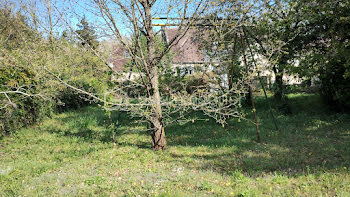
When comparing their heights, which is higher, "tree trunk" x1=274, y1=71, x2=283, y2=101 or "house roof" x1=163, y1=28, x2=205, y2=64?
"house roof" x1=163, y1=28, x2=205, y2=64

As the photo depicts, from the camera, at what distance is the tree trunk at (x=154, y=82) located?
568cm

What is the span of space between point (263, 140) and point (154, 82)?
3.44 m

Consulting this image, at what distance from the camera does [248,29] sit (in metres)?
9.59

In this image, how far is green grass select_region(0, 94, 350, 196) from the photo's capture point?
3.83 m

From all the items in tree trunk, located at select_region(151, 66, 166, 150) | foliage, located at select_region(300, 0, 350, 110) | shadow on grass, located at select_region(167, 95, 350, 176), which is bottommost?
shadow on grass, located at select_region(167, 95, 350, 176)

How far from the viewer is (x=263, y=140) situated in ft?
22.5

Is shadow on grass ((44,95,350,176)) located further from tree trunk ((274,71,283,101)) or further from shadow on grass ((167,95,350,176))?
tree trunk ((274,71,283,101))

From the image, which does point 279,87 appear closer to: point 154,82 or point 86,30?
point 154,82

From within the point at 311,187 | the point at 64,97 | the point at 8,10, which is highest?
the point at 8,10

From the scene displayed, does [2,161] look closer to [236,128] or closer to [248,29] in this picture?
[236,128]

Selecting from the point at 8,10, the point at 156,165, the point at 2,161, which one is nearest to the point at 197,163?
the point at 156,165

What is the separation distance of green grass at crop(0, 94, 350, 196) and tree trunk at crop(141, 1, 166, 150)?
0.34 metres

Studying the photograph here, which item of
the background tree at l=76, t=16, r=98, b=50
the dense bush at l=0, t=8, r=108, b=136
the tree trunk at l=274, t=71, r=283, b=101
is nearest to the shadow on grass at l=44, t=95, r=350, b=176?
the tree trunk at l=274, t=71, r=283, b=101

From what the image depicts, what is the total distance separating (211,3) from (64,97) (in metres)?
10.6
